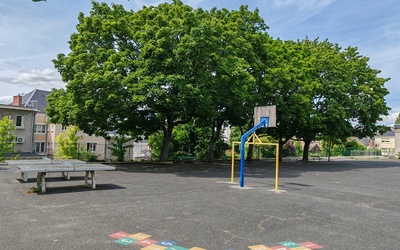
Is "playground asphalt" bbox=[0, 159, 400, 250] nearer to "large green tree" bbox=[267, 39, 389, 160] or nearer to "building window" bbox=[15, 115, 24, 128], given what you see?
"large green tree" bbox=[267, 39, 389, 160]

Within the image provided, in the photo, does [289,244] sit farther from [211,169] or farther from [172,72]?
[211,169]

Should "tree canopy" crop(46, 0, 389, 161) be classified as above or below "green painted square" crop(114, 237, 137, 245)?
above

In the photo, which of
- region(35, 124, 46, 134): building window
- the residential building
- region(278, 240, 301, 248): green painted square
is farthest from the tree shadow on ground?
region(35, 124, 46, 134): building window

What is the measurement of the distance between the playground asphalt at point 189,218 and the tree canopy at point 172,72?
22.6ft

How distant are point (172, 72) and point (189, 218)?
11.7 m

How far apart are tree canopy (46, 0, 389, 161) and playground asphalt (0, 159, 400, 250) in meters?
6.89

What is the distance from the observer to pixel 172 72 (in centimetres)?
1806

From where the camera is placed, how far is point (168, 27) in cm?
1875

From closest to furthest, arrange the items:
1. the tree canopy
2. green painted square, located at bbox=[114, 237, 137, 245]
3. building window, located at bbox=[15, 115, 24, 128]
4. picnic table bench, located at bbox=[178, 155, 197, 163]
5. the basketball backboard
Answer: green painted square, located at bbox=[114, 237, 137, 245] → the basketball backboard → the tree canopy → picnic table bench, located at bbox=[178, 155, 197, 163] → building window, located at bbox=[15, 115, 24, 128]

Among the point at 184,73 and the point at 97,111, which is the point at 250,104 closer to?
the point at 184,73

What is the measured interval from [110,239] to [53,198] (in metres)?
4.35

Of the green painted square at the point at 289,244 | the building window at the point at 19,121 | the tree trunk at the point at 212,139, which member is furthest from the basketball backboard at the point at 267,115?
the building window at the point at 19,121

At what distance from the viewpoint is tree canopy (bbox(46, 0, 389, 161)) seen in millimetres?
17672

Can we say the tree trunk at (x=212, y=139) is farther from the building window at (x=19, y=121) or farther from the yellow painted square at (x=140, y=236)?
the yellow painted square at (x=140, y=236)
